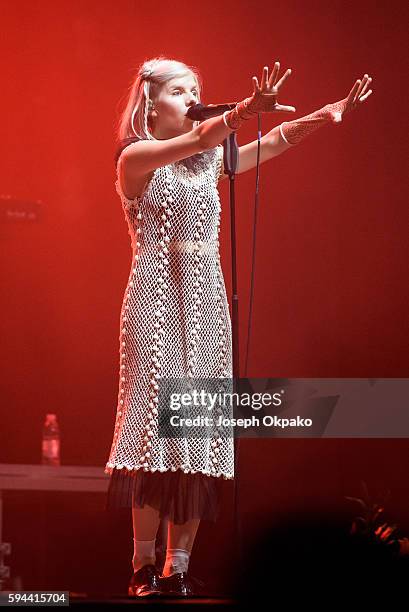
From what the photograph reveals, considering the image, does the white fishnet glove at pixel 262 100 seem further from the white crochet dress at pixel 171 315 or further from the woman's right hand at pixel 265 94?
the white crochet dress at pixel 171 315

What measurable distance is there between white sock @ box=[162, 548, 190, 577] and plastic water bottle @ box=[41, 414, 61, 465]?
1.83m

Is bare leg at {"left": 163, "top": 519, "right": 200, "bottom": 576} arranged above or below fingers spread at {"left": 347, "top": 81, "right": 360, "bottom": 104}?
below

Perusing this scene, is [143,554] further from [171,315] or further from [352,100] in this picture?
[352,100]

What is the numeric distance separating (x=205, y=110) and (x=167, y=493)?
0.84 metres

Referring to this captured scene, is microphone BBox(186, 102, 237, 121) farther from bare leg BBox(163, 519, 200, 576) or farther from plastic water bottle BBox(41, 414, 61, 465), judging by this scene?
plastic water bottle BBox(41, 414, 61, 465)

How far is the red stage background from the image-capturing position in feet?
12.3

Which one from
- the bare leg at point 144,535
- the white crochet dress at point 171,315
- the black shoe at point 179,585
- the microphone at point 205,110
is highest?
the microphone at point 205,110

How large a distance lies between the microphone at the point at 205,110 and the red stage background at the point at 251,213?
56.4 inches

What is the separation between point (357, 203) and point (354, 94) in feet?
4.92

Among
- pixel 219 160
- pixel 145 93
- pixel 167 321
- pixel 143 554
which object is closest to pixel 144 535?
pixel 143 554

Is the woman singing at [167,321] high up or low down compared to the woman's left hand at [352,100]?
down

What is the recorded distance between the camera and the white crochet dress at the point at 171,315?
2.26 metres

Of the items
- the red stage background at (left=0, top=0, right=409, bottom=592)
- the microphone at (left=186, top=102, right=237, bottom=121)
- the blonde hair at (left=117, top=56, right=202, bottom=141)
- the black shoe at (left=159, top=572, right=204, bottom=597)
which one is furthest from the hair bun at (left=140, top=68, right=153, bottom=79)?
the red stage background at (left=0, top=0, right=409, bottom=592)

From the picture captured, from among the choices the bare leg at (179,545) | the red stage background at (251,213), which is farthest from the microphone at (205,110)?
the red stage background at (251,213)
